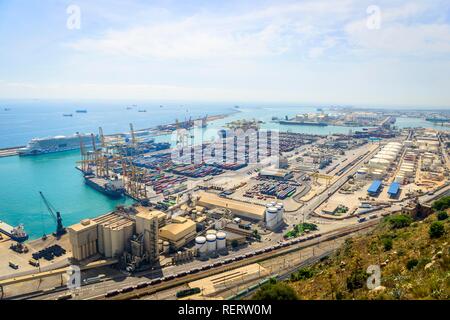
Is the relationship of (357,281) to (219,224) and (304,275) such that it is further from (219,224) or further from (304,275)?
(219,224)

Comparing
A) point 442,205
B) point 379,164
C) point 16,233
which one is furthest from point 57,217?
point 379,164

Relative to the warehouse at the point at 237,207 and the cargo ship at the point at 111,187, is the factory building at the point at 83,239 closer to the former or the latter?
the warehouse at the point at 237,207

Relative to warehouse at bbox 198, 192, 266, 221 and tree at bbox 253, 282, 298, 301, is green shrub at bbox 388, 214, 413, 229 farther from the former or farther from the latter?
tree at bbox 253, 282, 298, 301

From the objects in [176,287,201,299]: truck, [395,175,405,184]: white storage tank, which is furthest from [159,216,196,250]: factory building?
[395,175,405,184]: white storage tank

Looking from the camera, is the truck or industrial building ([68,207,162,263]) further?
industrial building ([68,207,162,263])

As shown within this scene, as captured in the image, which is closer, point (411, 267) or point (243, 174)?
point (411, 267)
